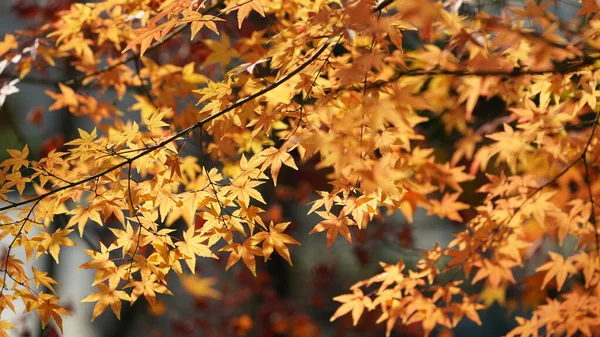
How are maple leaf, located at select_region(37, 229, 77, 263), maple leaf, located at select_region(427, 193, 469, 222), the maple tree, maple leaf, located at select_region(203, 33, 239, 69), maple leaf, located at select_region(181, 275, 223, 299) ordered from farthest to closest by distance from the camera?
maple leaf, located at select_region(181, 275, 223, 299) → maple leaf, located at select_region(427, 193, 469, 222) → maple leaf, located at select_region(203, 33, 239, 69) → maple leaf, located at select_region(37, 229, 77, 263) → the maple tree

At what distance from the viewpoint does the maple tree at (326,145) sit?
1.57 meters

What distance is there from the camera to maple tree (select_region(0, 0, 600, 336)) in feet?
5.14

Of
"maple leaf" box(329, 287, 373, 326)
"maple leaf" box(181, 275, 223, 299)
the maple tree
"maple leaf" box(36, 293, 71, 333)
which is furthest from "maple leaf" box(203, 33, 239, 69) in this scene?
"maple leaf" box(181, 275, 223, 299)

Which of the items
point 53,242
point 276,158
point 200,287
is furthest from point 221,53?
point 200,287

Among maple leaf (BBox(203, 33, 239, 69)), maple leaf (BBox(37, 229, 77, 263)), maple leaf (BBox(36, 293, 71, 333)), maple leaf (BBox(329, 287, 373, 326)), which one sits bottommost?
maple leaf (BBox(329, 287, 373, 326))

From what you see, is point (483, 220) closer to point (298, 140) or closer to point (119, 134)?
point (298, 140)

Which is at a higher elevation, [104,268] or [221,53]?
[221,53]

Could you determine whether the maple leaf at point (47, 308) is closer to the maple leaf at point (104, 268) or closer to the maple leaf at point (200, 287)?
the maple leaf at point (104, 268)

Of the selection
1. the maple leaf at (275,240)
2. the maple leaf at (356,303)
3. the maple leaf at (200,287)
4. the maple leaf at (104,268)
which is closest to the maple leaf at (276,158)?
the maple leaf at (275,240)

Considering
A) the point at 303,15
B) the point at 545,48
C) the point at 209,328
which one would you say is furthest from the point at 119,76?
the point at 209,328

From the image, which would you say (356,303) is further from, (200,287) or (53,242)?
(200,287)

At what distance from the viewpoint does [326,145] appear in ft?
4.33

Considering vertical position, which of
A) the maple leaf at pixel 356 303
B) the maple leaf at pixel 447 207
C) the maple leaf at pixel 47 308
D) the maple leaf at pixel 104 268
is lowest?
the maple leaf at pixel 447 207

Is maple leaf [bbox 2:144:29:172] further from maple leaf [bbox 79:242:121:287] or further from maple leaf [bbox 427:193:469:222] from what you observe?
maple leaf [bbox 427:193:469:222]
